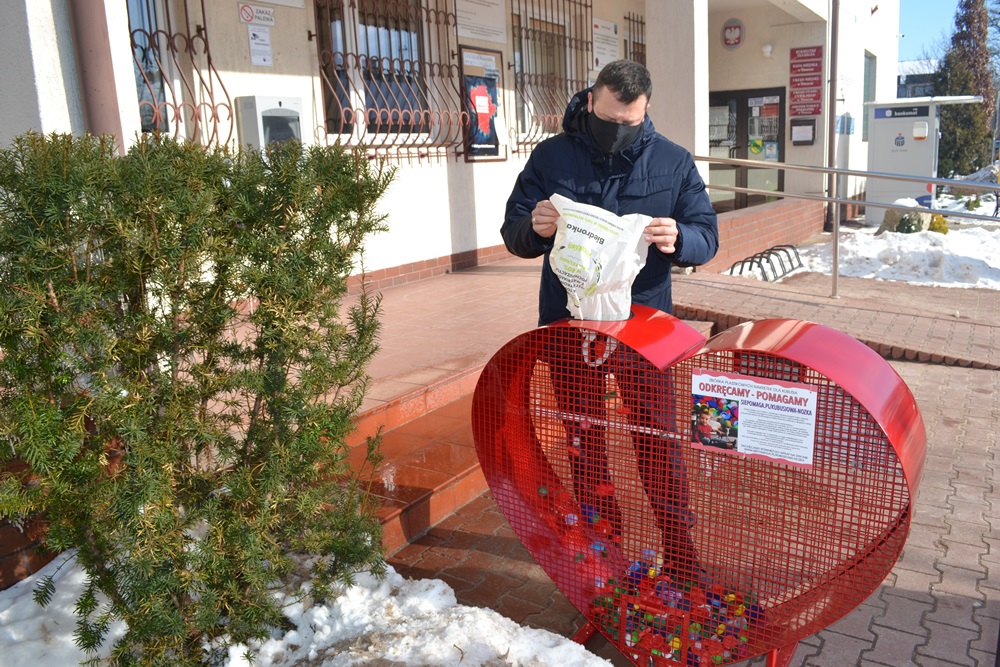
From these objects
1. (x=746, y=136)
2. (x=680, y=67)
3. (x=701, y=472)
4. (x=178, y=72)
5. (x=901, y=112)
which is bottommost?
(x=701, y=472)

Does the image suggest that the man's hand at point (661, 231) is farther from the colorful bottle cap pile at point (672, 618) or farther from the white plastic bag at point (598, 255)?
the colorful bottle cap pile at point (672, 618)

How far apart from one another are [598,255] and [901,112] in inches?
626

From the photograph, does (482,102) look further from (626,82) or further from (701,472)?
(701,472)

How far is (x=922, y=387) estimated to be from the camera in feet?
17.9

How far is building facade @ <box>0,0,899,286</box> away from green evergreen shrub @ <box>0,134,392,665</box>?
0.53 meters

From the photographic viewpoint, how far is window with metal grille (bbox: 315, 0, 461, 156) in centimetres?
667

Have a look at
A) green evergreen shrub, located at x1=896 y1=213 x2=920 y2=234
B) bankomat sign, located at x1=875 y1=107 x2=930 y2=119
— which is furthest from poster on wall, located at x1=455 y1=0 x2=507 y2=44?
bankomat sign, located at x1=875 y1=107 x2=930 y2=119

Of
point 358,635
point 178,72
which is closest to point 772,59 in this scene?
point 178,72

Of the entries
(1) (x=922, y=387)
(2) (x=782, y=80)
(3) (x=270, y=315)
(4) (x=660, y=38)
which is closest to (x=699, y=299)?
(1) (x=922, y=387)

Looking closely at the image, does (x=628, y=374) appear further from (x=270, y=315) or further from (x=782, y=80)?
(x=782, y=80)

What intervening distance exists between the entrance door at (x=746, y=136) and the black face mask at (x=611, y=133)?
39.7ft

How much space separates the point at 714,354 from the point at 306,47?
5.32 meters

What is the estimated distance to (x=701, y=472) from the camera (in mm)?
2227

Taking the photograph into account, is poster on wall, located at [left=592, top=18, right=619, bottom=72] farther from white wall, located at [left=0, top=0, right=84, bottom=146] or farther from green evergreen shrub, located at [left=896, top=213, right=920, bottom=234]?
white wall, located at [left=0, top=0, right=84, bottom=146]
